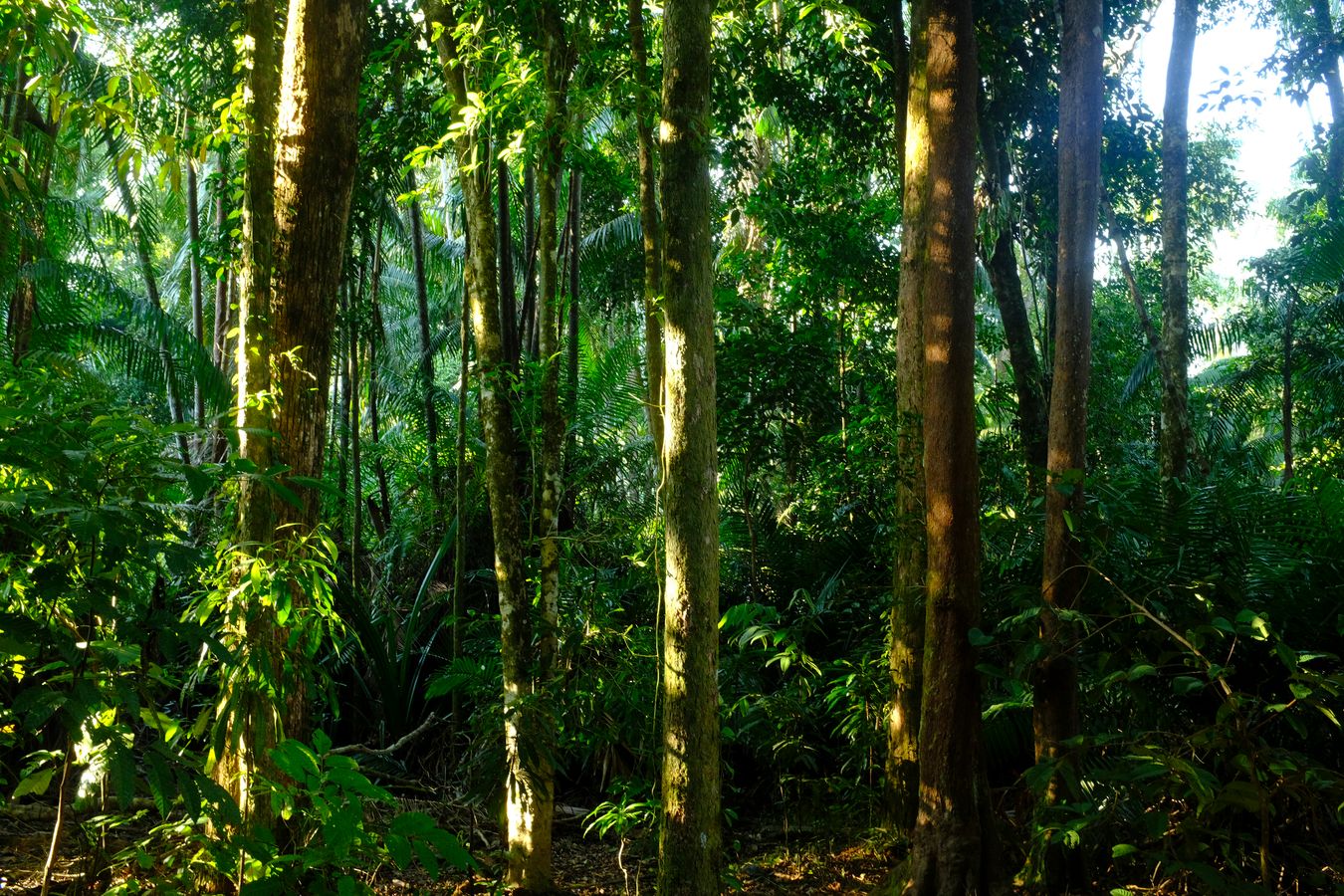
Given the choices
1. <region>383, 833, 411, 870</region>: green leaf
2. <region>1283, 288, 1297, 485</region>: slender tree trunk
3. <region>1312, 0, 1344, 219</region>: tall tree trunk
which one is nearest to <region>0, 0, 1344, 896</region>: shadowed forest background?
<region>383, 833, 411, 870</region>: green leaf

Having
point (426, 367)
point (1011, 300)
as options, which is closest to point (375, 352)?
point (426, 367)

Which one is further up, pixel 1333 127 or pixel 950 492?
pixel 1333 127

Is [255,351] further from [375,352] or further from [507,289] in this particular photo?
[375,352]

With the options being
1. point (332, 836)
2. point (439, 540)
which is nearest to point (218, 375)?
point (439, 540)

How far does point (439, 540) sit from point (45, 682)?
278 inches

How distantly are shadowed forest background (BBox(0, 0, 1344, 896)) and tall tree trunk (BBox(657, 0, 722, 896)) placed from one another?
0.07 feet

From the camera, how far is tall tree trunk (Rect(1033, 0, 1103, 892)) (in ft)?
15.2

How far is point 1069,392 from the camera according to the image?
486cm

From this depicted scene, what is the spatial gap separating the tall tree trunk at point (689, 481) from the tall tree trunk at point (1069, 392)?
5.09 ft

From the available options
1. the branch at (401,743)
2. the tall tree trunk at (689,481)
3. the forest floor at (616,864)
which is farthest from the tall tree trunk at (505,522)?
the branch at (401,743)

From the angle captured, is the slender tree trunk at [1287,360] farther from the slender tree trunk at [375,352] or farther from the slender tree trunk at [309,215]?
the slender tree trunk at [309,215]

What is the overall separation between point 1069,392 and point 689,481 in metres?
2.07

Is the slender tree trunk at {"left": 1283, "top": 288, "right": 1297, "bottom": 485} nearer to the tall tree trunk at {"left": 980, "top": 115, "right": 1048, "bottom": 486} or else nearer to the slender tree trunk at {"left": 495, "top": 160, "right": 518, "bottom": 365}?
the tall tree trunk at {"left": 980, "top": 115, "right": 1048, "bottom": 486}

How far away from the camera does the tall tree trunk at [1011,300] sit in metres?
8.38
